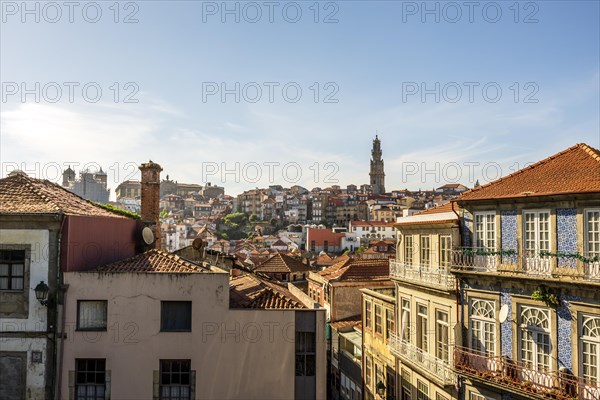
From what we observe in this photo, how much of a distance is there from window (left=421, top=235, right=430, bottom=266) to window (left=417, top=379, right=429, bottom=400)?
17.2 feet

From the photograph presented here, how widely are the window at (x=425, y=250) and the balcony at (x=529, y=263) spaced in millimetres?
2266

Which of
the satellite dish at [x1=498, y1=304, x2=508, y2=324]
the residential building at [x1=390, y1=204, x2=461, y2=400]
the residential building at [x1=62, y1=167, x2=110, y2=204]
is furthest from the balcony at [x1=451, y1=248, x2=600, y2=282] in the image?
the residential building at [x1=62, y1=167, x2=110, y2=204]

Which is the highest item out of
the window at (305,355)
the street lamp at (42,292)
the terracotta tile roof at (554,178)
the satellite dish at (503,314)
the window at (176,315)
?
the terracotta tile roof at (554,178)

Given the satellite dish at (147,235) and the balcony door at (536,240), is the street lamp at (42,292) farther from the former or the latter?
the balcony door at (536,240)

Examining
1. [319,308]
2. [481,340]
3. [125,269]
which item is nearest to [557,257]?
[481,340]

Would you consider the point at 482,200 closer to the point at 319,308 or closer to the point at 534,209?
the point at 534,209

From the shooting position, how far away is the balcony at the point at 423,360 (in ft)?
59.6

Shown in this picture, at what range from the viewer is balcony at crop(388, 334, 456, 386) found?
59.6 feet

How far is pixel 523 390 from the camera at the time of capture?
48.8 feet

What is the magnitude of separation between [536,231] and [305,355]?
8.40 m

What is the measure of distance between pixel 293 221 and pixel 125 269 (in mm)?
136484

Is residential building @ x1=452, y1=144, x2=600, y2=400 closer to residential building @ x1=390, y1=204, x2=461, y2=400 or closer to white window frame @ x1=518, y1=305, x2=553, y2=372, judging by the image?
white window frame @ x1=518, y1=305, x2=553, y2=372

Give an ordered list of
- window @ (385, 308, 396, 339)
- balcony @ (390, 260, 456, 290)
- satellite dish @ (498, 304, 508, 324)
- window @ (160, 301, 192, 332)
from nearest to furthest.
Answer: window @ (160, 301, 192, 332) → satellite dish @ (498, 304, 508, 324) → balcony @ (390, 260, 456, 290) → window @ (385, 308, 396, 339)

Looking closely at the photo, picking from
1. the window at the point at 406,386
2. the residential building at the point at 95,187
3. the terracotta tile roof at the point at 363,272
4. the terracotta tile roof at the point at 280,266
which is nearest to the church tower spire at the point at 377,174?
the residential building at the point at 95,187
